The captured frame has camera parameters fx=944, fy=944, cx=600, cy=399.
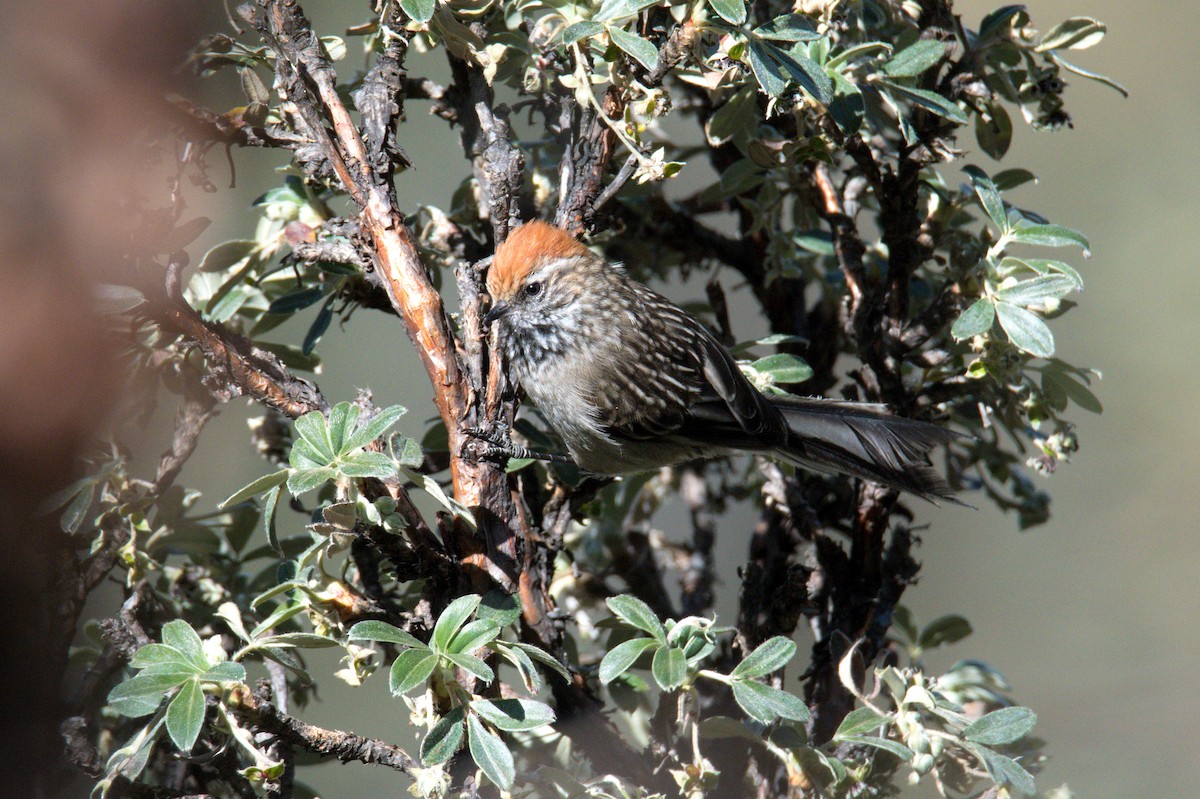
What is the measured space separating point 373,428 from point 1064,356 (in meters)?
4.16

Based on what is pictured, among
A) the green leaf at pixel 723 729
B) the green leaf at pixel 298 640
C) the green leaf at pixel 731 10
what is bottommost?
the green leaf at pixel 723 729

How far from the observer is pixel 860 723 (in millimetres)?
1458

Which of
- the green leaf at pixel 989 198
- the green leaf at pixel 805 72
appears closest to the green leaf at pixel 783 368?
the green leaf at pixel 989 198

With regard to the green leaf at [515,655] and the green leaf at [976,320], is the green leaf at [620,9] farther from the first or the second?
the green leaf at [515,655]

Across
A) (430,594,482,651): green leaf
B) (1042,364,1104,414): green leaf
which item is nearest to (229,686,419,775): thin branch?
(430,594,482,651): green leaf

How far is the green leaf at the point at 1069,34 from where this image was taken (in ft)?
6.21

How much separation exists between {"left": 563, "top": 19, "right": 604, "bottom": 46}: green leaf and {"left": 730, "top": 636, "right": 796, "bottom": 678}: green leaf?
3.24 feet

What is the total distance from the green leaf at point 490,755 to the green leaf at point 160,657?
396 mm

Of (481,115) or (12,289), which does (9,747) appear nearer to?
(12,289)

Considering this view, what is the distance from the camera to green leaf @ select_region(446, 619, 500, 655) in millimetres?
1308

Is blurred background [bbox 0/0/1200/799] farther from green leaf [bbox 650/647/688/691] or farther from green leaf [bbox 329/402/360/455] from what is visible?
green leaf [bbox 650/647/688/691]

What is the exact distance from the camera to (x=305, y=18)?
1558 mm

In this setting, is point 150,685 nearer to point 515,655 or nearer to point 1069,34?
point 515,655

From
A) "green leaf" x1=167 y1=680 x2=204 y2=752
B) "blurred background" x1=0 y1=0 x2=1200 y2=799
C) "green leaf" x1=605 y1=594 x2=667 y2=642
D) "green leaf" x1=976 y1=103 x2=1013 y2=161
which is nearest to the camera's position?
"blurred background" x1=0 y1=0 x2=1200 y2=799
